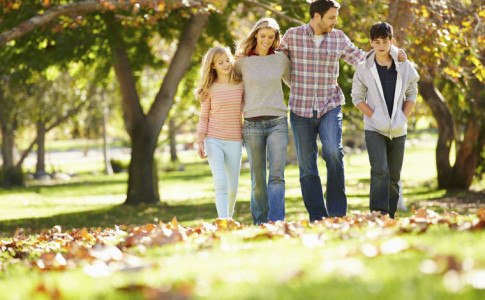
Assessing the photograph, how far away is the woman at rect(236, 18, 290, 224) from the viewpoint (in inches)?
343

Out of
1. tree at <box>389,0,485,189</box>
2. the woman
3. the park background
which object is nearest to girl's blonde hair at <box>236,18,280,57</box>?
the woman

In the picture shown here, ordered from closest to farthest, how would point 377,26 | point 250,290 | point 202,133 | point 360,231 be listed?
point 250,290
point 360,231
point 377,26
point 202,133

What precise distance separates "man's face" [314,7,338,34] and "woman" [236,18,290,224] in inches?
16.8

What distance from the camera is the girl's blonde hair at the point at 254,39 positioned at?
8684 millimetres

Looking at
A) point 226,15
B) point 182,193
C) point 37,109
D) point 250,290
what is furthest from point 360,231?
point 37,109

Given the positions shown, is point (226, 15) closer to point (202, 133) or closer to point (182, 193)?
point (182, 193)

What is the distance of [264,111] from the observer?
28.5ft

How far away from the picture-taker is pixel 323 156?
865cm

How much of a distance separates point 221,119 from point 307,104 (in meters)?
0.94

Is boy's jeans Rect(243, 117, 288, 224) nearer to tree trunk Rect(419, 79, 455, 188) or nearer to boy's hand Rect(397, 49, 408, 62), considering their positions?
boy's hand Rect(397, 49, 408, 62)

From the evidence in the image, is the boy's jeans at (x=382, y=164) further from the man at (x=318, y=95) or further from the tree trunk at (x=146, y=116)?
the tree trunk at (x=146, y=116)

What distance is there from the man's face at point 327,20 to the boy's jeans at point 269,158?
98 cm

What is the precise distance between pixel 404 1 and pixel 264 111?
7478 millimetres

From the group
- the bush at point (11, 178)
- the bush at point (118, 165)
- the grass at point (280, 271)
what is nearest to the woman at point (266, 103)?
the grass at point (280, 271)
